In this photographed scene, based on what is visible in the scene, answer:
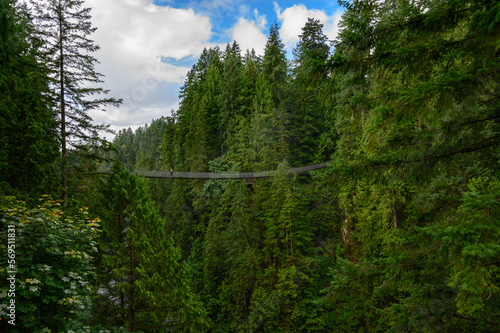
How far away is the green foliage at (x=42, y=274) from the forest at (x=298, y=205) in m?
0.03

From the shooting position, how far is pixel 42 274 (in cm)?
364

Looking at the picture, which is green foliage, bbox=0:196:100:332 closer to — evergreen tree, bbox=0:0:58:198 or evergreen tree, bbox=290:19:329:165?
evergreen tree, bbox=0:0:58:198

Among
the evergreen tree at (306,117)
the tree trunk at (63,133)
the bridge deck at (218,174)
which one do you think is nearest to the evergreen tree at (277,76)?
the evergreen tree at (306,117)

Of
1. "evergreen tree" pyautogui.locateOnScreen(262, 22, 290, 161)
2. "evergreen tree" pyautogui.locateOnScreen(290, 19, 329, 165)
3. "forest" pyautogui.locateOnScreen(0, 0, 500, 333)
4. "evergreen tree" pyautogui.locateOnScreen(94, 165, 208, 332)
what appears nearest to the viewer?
"forest" pyautogui.locateOnScreen(0, 0, 500, 333)

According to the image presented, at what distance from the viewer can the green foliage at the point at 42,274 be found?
3354mm

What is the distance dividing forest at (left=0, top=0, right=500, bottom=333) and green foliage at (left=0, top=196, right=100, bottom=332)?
0.09 feet

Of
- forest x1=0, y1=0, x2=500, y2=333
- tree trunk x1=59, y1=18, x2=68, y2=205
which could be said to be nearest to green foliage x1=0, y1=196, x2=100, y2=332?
forest x1=0, y1=0, x2=500, y2=333

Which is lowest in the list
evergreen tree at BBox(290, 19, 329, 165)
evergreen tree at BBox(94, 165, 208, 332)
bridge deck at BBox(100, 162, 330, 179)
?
→ evergreen tree at BBox(94, 165, 208, 332)

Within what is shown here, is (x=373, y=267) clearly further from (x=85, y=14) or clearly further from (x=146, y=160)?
(x=146, y=160)

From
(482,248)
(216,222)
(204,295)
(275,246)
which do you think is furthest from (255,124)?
(482,248)

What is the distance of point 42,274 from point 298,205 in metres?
12.8

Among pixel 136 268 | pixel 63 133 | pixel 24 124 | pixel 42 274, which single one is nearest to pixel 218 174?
pixel 63 133

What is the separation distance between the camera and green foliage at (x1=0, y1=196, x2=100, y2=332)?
11.0ft

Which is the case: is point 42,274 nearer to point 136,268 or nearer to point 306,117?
point 136,268
